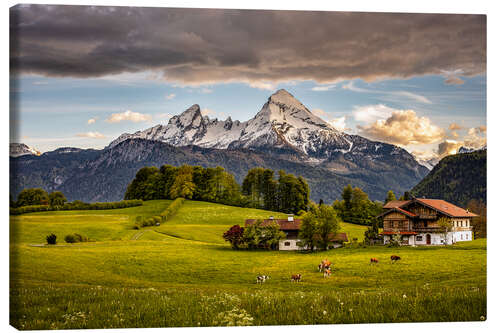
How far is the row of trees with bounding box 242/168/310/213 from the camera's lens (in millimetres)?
36188

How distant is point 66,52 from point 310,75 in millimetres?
9374

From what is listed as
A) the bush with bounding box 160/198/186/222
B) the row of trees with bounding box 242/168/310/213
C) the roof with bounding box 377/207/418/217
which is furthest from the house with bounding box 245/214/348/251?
the bush with bounding box 160/198/186/222

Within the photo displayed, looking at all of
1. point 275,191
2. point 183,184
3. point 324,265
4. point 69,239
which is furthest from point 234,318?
point 275,191

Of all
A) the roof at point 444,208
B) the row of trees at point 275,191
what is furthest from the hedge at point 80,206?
the roof at point 444,208

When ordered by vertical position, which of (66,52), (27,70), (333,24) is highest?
(333,24)

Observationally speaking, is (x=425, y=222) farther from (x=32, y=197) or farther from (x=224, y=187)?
(x=224, y=187)

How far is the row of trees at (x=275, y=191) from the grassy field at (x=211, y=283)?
7550mm

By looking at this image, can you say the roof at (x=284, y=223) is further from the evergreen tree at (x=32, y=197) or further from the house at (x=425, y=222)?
the evergreen tree at (x=32, y=197)

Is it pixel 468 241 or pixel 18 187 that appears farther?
pixel 468 241

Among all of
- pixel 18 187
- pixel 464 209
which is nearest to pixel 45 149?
pixel 18 187

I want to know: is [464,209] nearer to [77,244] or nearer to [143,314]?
[143,314]

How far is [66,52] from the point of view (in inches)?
623
